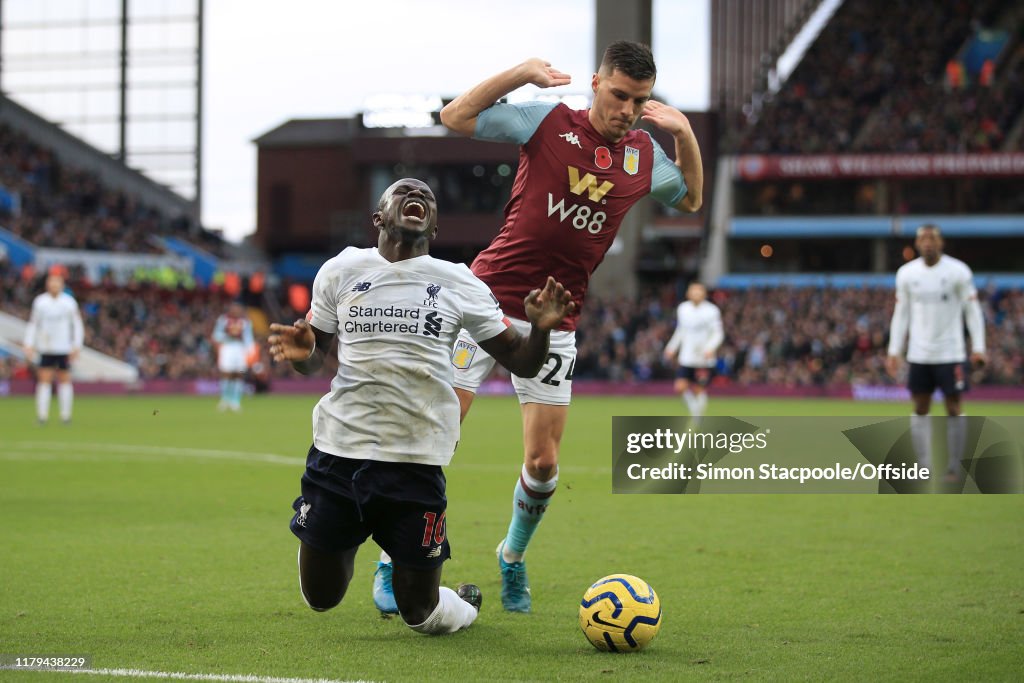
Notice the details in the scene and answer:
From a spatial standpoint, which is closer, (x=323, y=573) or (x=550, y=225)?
(x=323, y=573)

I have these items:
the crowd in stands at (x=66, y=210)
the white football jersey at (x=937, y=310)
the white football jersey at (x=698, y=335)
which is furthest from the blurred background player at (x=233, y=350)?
the crowd in stands at (x=66, y=210)

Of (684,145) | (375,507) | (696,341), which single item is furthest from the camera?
(696,341)

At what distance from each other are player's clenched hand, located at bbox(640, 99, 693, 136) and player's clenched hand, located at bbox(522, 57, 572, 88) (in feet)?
1.75

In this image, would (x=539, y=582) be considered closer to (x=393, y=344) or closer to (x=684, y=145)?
(x=393, y=344)

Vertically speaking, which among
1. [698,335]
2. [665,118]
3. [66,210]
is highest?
[66,210]

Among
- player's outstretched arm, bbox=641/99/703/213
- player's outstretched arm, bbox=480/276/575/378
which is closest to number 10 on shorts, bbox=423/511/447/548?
player's outstretched arm, bbox=480/276/575/378

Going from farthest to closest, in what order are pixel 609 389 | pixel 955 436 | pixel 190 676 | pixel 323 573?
pixel 609 389
pixel 955 436
pixel 323 573
pixel 190 676

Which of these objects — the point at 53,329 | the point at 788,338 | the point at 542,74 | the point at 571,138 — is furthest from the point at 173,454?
the point at 788,338

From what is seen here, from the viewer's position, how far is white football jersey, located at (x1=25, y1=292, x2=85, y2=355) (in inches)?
751

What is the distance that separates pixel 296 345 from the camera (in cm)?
478

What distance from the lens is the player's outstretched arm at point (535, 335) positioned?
4.71 meters

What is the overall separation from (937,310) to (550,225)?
7.13 metres

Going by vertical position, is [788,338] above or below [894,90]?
below

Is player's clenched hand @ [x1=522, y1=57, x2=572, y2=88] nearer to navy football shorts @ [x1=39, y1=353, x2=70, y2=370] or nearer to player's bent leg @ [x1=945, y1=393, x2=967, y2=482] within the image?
player's bent leg @ [x1=945, y1=393, x2=967, y2=482]
